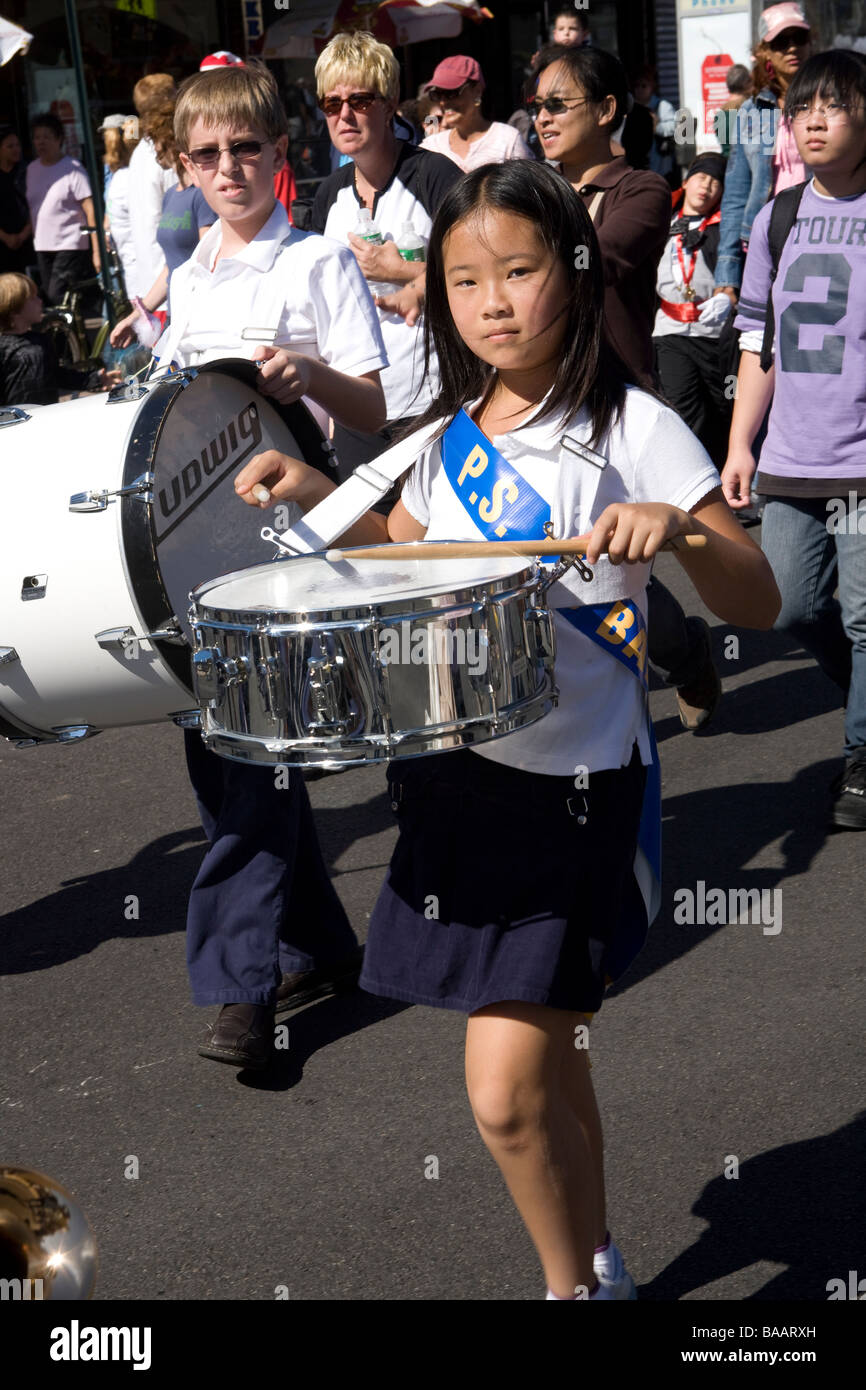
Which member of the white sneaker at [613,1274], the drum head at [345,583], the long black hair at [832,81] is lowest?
the white sneaker at [613,1274]

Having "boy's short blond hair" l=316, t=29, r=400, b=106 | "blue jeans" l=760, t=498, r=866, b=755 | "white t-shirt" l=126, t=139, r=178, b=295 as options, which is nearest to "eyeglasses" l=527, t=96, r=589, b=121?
"boy's short blond hair" l=316, t=29, r=400, b=106

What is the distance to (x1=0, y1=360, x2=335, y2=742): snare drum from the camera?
3080 mm

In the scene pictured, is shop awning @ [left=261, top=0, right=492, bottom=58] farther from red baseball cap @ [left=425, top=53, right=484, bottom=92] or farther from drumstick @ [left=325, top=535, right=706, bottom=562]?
drumstick @ [left=325, top=535, right=706, bottom=562]

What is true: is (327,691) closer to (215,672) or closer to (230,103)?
(215,672)

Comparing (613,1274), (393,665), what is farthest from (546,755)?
(613,1274)

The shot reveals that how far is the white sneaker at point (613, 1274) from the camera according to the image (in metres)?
2.48

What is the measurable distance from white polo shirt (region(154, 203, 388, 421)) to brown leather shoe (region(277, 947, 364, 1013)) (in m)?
1.33

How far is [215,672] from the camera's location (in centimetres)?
225

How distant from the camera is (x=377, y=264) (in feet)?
15.8

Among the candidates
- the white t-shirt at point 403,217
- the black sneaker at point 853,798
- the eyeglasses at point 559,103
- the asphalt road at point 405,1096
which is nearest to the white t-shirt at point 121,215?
the white t-shirt at point 403,217

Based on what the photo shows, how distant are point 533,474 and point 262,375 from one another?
1072mm

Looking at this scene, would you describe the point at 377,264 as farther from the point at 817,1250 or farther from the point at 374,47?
the point at 817,1250

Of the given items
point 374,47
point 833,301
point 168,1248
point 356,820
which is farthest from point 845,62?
point 168,1248

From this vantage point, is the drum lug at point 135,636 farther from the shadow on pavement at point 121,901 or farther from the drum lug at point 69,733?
the shadow on pavement at point 121,901
